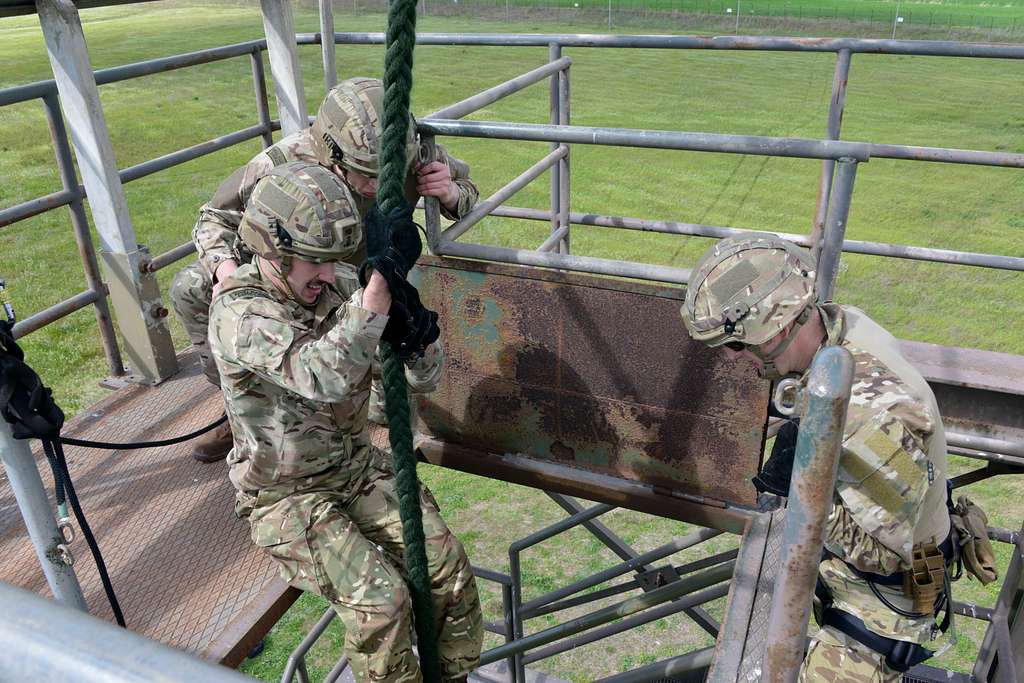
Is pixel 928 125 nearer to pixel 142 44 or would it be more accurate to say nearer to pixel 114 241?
pixel 114 241

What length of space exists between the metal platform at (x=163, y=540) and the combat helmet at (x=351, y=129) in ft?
5.20

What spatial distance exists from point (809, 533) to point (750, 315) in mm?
1111

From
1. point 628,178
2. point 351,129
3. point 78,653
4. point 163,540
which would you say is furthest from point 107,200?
point 628,178

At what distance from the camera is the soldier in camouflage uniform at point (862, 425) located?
2318 millimetres

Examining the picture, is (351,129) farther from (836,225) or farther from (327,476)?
(836,225)

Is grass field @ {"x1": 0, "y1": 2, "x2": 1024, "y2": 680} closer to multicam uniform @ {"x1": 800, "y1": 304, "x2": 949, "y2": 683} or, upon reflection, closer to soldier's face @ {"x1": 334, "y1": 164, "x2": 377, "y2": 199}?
multicam uniform @ {"x1": 800, "y1": 304, "x2": 949, "y2": 683}

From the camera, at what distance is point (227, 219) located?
3758mm

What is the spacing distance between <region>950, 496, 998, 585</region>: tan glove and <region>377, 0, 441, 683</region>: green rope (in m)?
1.83

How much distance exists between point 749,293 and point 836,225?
0.39 metres

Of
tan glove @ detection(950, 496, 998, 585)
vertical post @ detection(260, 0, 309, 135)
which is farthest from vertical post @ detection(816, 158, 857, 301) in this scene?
vertical post @ detection(260, 0, 309, 135)

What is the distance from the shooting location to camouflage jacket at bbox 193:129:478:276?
3.55 meters

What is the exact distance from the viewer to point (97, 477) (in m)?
3.82

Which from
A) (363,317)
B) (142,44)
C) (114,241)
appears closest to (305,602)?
(114,241)

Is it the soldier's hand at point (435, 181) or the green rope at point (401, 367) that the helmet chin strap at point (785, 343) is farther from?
the soldier's hand at point (435, 181)
